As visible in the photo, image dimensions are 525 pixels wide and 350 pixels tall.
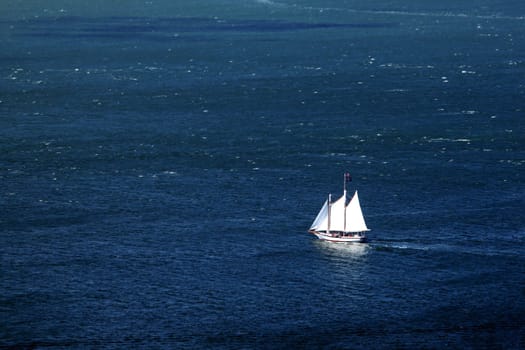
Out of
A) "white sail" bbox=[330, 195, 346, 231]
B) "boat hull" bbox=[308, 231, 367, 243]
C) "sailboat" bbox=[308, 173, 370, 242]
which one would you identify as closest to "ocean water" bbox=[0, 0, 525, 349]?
"boat hull" bbox=[308, 231, 367, 243]

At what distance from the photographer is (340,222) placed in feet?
486

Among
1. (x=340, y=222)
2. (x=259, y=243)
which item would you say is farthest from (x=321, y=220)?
(x=259, y=243)

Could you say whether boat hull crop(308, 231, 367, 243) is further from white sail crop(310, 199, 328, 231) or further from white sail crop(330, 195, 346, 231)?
white sail crop(330, 195, 346, 231)

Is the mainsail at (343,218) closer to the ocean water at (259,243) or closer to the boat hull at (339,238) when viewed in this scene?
the boat hull at (339,238)

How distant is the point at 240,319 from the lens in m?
125

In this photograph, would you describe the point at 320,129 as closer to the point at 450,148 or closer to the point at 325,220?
the point at 450,148

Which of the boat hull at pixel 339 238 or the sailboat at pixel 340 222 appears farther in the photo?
the sailboat at pixel 340 222

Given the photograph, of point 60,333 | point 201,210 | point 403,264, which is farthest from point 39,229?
point 403,264

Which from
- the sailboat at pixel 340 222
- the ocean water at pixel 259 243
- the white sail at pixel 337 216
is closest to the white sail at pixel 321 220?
the sailboat at pixel 340 222

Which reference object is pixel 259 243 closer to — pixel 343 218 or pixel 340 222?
pixel 340 222

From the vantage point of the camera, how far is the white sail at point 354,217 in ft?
481

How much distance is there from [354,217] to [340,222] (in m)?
1.85

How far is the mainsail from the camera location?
146625mm

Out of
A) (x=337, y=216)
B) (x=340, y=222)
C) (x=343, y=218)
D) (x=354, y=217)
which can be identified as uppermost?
(x=337, y=216)
